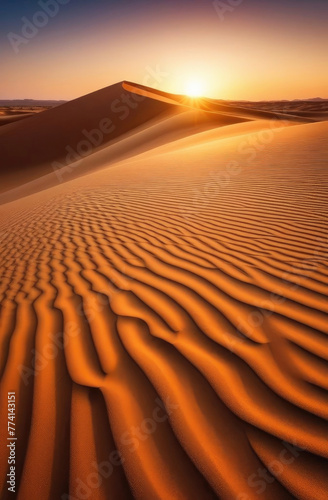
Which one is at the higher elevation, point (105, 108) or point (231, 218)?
point (105, 108)

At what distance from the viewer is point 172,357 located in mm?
1982

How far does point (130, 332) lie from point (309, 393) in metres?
1.14

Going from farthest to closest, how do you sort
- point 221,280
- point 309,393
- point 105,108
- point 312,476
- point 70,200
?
1. point 105,108
2. point 70,200
3. point 221,280
4. point 309,393
5. point 312,476

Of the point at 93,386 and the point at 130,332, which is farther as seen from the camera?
the point at 130,332

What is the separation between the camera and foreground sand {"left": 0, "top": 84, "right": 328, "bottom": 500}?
1.39 m

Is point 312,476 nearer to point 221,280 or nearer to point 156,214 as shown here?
point 221,280

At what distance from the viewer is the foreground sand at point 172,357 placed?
4.58 feet

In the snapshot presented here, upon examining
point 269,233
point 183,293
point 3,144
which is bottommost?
point 269,233

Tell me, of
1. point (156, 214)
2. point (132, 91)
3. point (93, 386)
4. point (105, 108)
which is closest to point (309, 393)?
point (93, 386)

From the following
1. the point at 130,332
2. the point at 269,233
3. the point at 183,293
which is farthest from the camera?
the point at 269,233

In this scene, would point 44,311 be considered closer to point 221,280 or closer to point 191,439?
point 221,280

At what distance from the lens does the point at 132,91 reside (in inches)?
1357

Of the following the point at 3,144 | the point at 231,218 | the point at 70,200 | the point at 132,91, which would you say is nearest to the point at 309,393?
the point at 231,218

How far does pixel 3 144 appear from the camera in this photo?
23625mm
